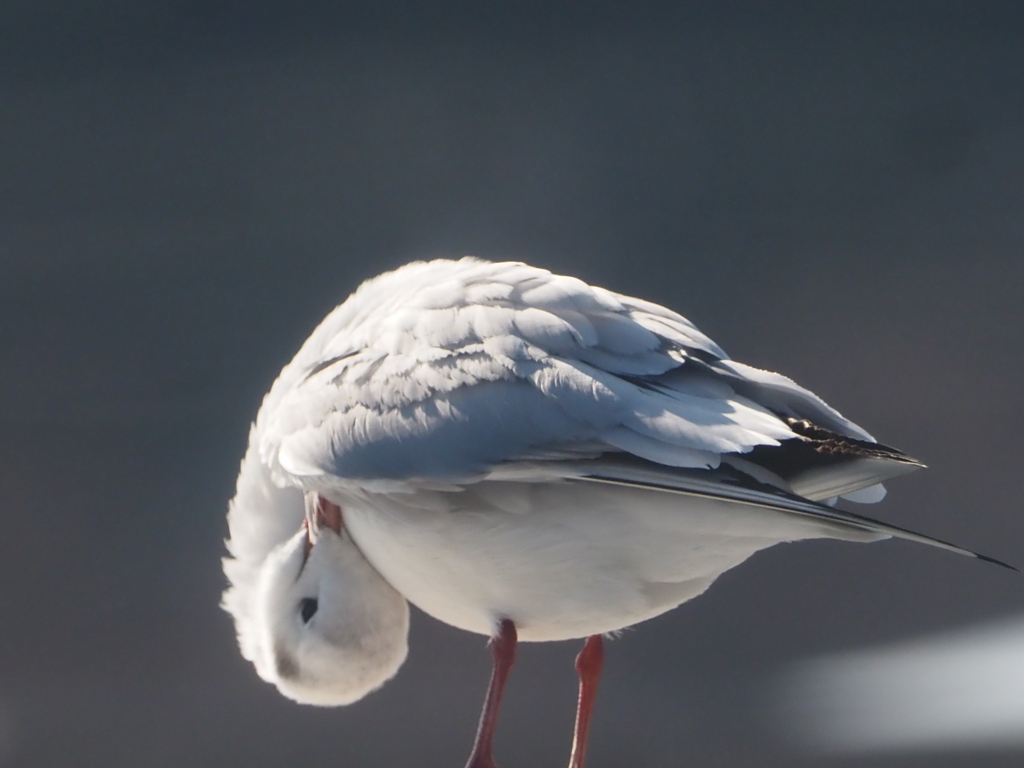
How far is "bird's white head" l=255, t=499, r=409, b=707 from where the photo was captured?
1441 mm

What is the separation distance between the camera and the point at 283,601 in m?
1.48

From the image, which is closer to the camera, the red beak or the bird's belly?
the bird's belly

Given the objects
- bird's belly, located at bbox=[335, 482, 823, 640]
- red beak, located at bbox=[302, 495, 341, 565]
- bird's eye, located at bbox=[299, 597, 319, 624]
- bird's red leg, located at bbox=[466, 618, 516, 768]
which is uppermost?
red beak, located at bbox=[302, 495, 341, 565]

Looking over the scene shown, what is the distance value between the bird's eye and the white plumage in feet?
0.11

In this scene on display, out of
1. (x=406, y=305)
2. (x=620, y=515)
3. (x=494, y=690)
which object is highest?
(x=406, y=305)

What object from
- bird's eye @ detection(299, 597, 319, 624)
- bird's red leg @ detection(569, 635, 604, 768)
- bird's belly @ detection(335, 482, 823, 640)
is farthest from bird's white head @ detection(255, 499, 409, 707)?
bird's red leg @ detection(569, 635, 604, 768)

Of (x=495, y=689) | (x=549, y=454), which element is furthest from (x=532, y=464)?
(x=495, y=689)

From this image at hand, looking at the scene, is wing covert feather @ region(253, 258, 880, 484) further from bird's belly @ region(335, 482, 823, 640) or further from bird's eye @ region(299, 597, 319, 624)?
bird's eye @ region(299, 597, 319, 624)

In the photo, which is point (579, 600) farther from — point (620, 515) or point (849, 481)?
point (849, 481)

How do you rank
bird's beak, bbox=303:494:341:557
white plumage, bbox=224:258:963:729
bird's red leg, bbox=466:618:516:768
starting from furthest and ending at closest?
bird's beak, bbox=303:494:341:557, bird's red leg, bbox=466:618:516:768, white plumage, bbox=224:258:963:729

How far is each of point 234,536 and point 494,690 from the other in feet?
1.54

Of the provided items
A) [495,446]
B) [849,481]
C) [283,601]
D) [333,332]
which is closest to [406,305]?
[333,332]

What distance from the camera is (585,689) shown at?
1481 mm

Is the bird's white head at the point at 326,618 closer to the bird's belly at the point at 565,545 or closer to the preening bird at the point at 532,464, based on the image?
the preening bird at the point at 532,464
